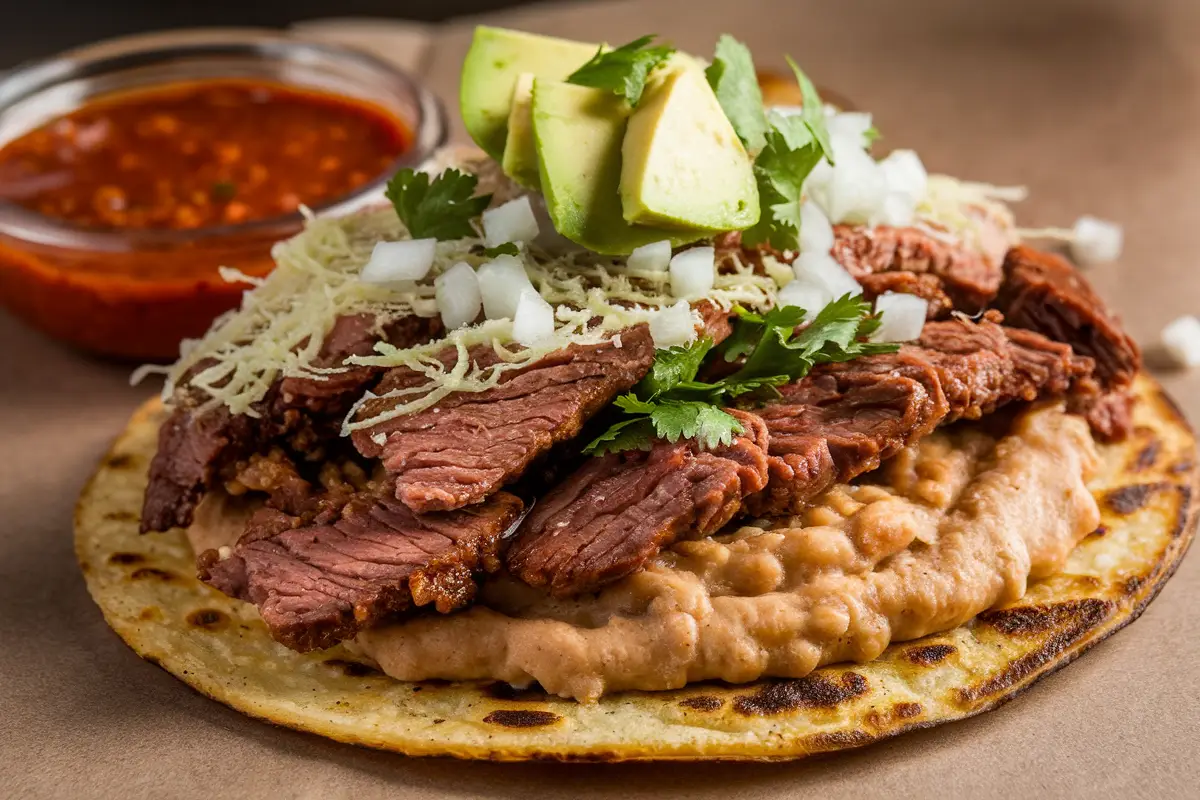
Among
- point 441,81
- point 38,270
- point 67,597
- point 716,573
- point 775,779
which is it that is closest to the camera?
point 775,779

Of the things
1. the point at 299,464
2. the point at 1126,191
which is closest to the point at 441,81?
the point at 1126,191

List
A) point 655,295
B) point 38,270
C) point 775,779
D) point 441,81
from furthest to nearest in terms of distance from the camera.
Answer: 1. point 441,81
2. point 38,270
3. point 655,295
4. point 775,779

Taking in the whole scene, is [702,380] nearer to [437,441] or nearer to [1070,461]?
[437,441]

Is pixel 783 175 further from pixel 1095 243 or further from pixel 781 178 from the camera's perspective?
pixel 1095 243

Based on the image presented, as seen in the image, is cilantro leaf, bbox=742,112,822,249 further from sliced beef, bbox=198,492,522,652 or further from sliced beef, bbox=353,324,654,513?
sliced beef, bbox=198,492,522,652

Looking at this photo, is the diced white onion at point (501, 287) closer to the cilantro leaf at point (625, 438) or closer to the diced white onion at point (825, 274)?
the cilantro leaf at point (625, 438)

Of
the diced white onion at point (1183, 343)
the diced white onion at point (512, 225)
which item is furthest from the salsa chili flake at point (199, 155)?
the diced white onion at point (1183, 343)

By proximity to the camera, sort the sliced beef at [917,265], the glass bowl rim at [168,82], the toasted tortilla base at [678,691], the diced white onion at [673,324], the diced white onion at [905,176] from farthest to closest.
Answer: the glass bowl rim at [168,82], the diced white onion at [905,176], the sliced beef at [917,265], the diced white onion at [673,324], the toasted tortilla base at [678,691]
